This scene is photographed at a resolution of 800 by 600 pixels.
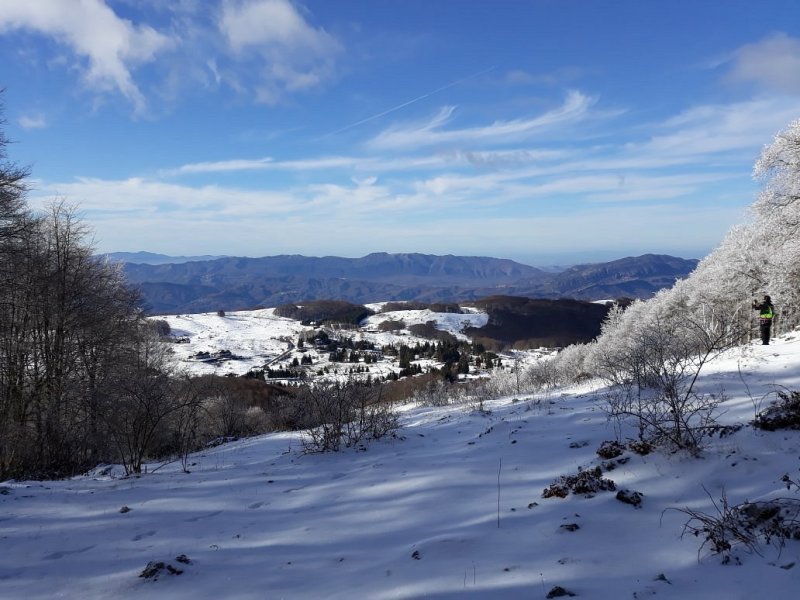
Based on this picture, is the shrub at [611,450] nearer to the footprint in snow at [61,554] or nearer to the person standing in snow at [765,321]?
the footprint in snow at [61,554]

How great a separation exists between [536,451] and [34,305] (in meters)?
21.7

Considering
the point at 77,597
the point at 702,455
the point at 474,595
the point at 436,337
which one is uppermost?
the point at 702,455

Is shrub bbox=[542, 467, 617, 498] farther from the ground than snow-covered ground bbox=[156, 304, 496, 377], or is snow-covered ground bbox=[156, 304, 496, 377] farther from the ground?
shrub bbox=[542, 467, 617, 498]

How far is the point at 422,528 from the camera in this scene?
5.25 m

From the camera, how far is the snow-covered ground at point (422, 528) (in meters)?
3.88

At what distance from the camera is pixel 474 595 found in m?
3.72

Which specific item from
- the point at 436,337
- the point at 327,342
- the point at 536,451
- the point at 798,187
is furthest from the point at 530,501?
the point at 436,337

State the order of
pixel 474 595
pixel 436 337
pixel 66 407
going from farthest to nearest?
1. pixel 436 337
2. pixel 66 407
3. pixel 474 595

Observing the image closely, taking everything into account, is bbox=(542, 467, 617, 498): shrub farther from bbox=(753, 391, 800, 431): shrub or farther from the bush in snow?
the bush in snow

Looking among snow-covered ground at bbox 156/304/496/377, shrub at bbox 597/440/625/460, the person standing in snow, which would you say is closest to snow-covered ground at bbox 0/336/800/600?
shrub at bbox 597/440/625/460

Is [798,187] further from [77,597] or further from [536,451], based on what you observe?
[77,597]

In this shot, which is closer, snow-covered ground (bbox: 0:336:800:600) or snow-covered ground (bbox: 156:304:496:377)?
snow-covered ground (bbox: 0:336:800:600)

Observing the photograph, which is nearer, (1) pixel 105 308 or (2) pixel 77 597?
(2) pixel 77 597

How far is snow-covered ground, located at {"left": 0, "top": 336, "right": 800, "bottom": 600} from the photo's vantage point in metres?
3.88
